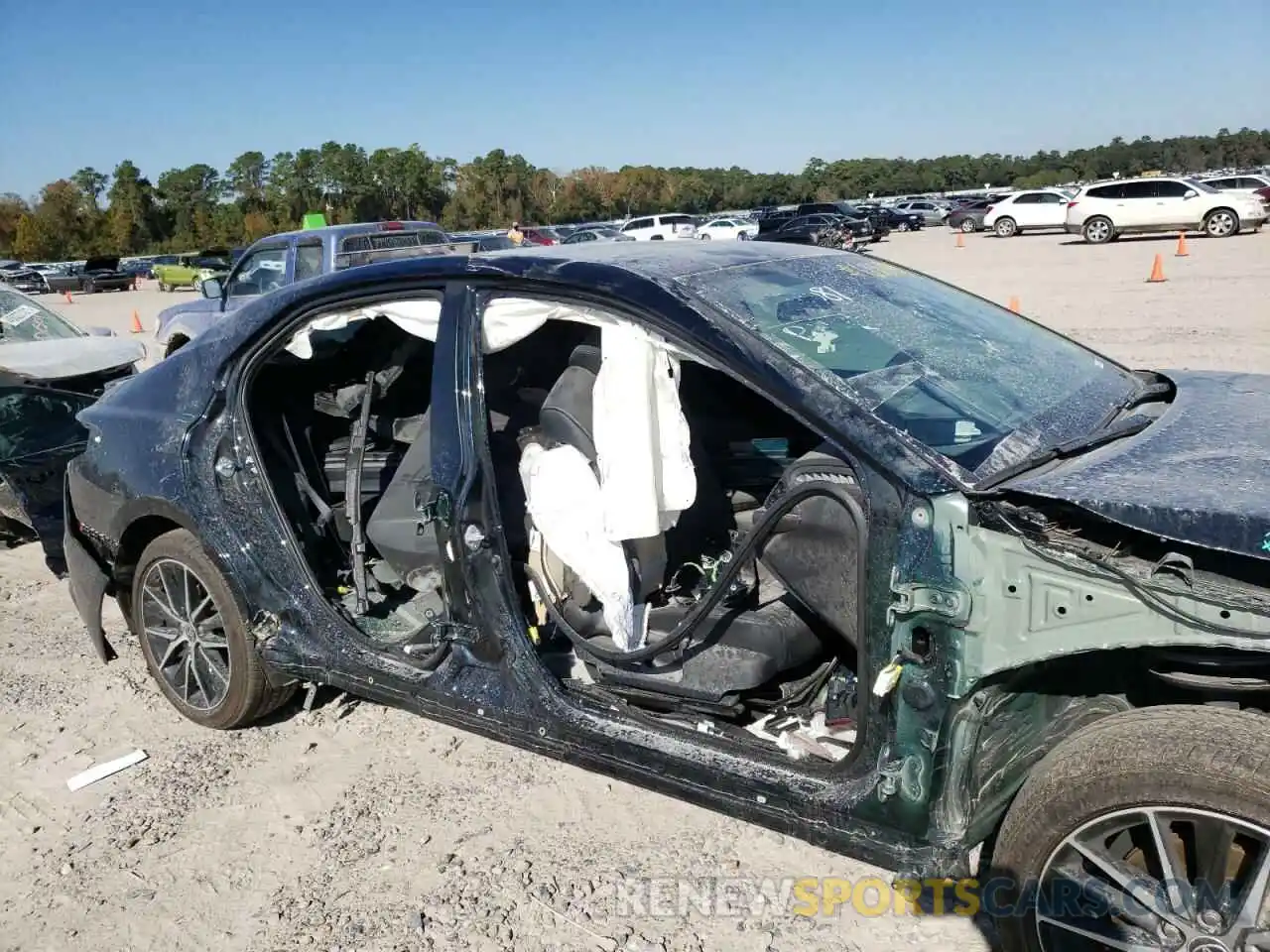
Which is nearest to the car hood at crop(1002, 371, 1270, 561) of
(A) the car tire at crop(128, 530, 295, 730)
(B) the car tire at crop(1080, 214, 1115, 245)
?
(A) the car tire at crop(128, 530, 295, 730)

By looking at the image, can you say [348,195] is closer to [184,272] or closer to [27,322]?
[184,272]

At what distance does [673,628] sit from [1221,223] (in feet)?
93.5

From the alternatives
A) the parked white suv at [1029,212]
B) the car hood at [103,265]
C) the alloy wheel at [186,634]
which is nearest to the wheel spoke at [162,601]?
the alloy wheel at [186,634]

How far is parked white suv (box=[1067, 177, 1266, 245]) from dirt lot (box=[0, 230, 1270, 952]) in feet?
91.7

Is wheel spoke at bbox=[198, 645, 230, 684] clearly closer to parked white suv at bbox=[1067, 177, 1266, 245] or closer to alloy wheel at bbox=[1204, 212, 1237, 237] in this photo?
parked white suv at bbox=[1067, 177, 1266, 245]

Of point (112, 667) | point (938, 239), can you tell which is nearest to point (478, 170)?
point (938, 239)

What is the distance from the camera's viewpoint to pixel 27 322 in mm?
8492

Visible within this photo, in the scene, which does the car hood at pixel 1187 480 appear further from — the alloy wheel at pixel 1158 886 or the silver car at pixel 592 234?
the silver car at pixel 592 234

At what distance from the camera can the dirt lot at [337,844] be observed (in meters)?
2.67

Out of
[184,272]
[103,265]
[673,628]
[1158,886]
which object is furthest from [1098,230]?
[103,265]

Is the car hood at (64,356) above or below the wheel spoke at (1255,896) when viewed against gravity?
above

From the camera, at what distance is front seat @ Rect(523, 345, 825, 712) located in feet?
9.04

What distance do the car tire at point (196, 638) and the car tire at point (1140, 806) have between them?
2.69m

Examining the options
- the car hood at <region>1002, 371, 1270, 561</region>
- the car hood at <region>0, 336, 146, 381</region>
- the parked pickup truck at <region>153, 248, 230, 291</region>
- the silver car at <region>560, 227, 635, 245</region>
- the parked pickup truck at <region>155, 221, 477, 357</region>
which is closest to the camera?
the car hood at <region>1002, 371, 1270, 561</region>
